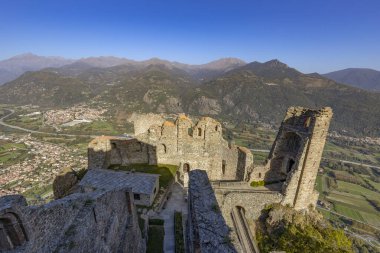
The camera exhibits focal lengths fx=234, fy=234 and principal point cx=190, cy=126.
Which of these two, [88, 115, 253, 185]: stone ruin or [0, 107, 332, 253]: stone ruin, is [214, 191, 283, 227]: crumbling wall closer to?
[0, 107, 332, 253]: stone ruin

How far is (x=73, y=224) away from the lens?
8.80m

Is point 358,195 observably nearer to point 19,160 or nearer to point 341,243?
point 341,243

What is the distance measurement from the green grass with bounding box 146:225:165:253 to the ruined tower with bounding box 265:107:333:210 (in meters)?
11.0

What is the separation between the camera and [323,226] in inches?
794

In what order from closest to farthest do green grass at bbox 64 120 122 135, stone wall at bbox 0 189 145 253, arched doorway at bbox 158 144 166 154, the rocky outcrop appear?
stone wall at bbox 0 189 145 253
the rocky outcrop
arched doorway at bbox 158 144 166 154
green grass at bbox 64 120 122 135

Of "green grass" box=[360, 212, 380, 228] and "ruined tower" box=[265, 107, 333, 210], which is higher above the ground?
"ruined tower" box=[265, 107, 333, 210]

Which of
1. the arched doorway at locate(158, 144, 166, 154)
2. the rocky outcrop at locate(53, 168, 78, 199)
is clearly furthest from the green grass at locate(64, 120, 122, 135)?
the rocky outcrop at locate(53, 168, 78, 199)

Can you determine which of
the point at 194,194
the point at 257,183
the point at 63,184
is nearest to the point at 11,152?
the point at 63,184

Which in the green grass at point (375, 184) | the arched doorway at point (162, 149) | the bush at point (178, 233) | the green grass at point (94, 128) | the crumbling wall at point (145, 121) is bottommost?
the green grass at point (375, 184)

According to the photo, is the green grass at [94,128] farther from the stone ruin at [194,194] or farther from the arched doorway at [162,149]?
the stone ruin at [194,194]

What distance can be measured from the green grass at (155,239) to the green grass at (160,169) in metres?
6.63

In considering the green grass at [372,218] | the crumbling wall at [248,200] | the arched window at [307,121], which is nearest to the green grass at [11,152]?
the crumbling wall at [248,200]

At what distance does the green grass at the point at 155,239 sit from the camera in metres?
16.6

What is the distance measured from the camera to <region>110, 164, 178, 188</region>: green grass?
84.4 feet
